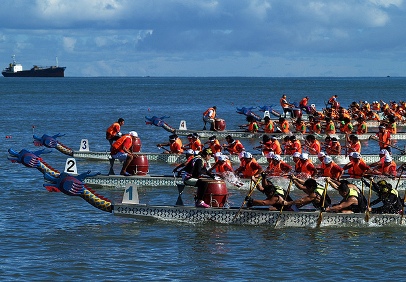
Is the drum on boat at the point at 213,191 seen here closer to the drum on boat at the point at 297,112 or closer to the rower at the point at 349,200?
the rower at the point at 349,200

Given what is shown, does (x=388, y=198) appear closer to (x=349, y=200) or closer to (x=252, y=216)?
(x=349, y=200)

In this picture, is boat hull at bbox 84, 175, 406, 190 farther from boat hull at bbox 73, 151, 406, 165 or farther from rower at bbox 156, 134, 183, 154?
rower at bbox 156, 134, 183, 154

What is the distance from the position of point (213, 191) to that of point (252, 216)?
132 centimetres

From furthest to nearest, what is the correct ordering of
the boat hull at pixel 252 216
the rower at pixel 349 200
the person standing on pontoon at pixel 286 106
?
the person standing on pontoon at pixel 286 106 → the boat hull at pixel 252 216 → the rower at pixel 349 200

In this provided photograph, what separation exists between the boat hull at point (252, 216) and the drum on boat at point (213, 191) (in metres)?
0.40

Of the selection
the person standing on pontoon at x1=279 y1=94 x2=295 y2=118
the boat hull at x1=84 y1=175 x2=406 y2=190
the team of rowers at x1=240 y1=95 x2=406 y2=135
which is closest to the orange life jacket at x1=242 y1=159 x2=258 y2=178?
the boat hull at x1=84 y1=175 x2=406 y2=190

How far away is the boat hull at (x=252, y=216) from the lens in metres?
23.5

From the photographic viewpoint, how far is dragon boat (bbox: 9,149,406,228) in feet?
77.2

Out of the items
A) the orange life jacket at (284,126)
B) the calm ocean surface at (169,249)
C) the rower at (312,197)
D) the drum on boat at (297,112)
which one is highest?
the drum on boat at (297,112)

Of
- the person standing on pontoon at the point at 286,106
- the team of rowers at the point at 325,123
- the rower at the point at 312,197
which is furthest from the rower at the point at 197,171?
the person standing on pontoon at the point at 286,106

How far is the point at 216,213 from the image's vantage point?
2386 cm

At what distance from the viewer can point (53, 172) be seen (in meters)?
28.9

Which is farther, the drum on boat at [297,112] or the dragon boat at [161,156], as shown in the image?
the drum on boat at [297,112]

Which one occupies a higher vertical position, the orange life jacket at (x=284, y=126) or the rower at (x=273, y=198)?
the orange life jacket at (x=284, y=126)
